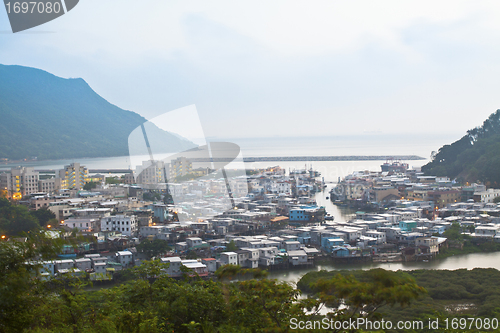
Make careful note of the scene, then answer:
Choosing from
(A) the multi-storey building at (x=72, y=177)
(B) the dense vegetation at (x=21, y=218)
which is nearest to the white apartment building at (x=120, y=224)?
(B) the dense vegetation at (x=21, y=218)

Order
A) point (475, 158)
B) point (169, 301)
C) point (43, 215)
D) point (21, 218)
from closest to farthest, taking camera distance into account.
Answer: point (169, 301)
point (21, 218)
point (43, 215)
point (475, 158)

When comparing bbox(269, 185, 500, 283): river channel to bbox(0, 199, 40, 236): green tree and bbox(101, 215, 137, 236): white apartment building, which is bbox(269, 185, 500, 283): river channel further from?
bbox(0, 199, 40, 236): green tree

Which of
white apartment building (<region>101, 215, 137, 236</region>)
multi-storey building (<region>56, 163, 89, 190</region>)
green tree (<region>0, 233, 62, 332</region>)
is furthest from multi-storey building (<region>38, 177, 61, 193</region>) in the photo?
green tree (<region>0, 233, 62, 332</region>)

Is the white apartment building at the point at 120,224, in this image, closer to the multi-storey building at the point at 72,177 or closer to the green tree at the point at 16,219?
the green tree at the point at 16,219

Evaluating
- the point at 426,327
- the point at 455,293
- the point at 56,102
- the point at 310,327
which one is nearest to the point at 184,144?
the point at 310,327

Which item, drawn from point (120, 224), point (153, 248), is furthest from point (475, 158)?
point (153, 248)

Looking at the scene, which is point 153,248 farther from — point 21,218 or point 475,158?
point 475,158

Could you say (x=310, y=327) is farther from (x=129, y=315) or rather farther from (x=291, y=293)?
(x=129, y=315)
